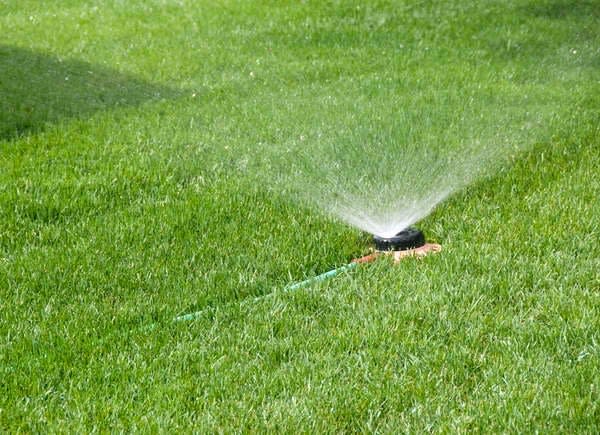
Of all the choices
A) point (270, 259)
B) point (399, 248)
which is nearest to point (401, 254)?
point (399, 248)

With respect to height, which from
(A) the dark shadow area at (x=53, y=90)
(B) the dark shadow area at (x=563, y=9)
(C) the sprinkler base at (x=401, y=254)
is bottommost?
(B) the dark shadow area at (x=563, y=9)

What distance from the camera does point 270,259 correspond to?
4664mm

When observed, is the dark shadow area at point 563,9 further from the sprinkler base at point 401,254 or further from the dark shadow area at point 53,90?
the sprinkler base at point 401,254

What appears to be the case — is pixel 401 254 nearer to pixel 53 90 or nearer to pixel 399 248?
pixel 399 248

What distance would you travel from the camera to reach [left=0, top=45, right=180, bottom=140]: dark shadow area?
7.04 meters

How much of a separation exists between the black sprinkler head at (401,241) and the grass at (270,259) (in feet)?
0.40

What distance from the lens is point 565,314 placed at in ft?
13.1

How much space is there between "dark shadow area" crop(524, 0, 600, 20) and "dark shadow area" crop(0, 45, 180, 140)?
5.04m

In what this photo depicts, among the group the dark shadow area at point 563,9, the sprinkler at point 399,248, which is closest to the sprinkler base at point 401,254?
the sprinkler at point 399,248

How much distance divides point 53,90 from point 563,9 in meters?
6.21

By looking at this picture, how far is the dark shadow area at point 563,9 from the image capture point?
11258mm

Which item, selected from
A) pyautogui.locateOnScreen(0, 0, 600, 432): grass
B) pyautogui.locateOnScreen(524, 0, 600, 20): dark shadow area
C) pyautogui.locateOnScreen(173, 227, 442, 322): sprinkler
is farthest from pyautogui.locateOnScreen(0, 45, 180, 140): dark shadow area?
pyautogui.locateOnScreen(524, 0, 600, 20): dark shadow area

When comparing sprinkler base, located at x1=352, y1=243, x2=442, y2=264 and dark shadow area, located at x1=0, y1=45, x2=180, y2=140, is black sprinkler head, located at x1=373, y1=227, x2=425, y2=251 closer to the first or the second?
sprinkler base, located at x1=352, y1=243, x2=442, y2=264

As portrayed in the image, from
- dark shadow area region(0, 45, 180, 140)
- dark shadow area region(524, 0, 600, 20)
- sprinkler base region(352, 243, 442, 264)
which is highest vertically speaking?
sprinkler base region(352, 243, 442, 264)
